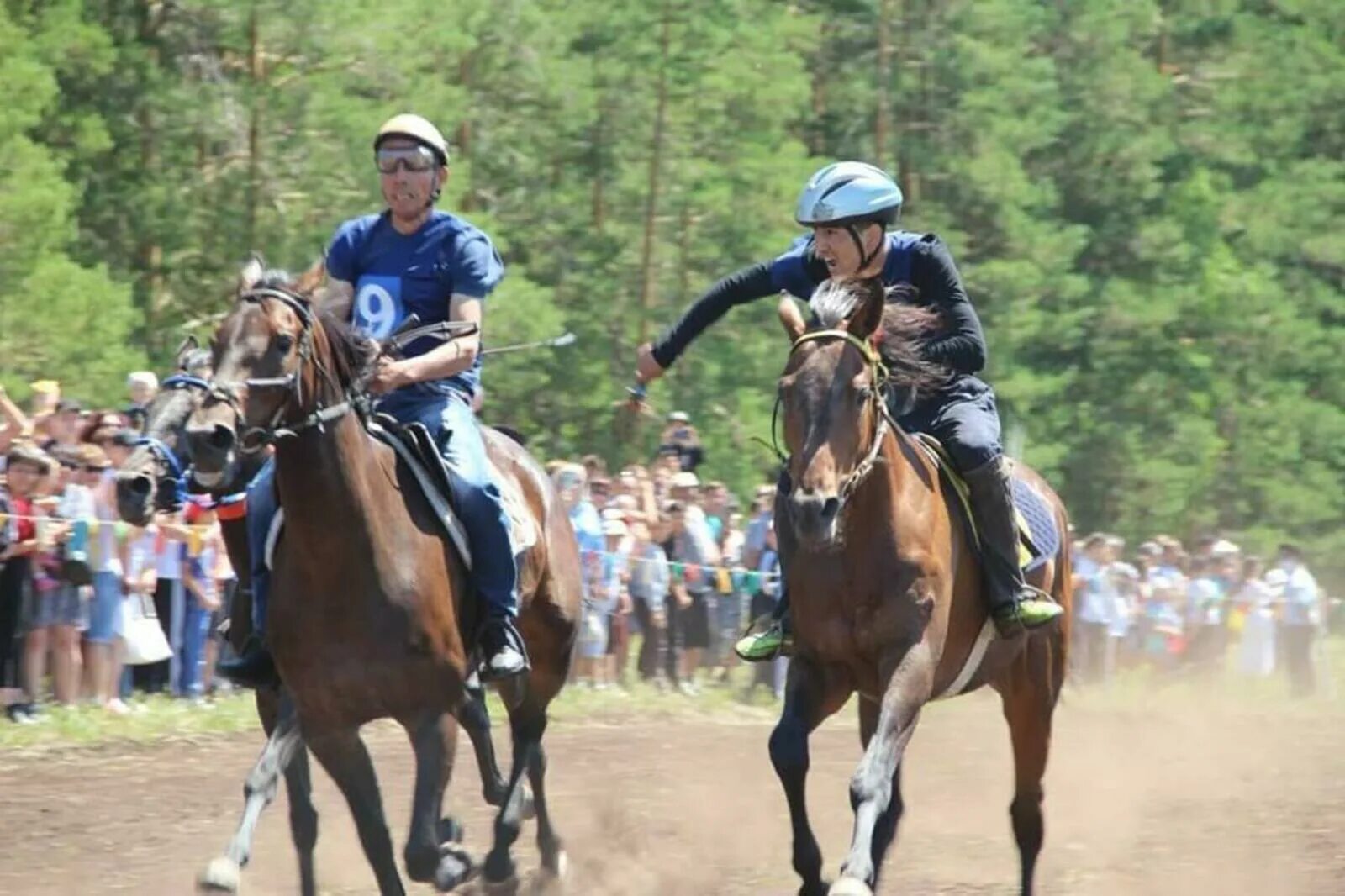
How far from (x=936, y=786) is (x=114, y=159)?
14790 mm

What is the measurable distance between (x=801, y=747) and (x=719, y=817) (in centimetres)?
469

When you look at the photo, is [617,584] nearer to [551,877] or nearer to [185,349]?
[551,877]

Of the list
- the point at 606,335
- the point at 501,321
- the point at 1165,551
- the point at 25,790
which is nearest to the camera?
the point at 25,790

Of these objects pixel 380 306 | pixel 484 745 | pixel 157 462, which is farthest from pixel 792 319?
pixel 484 745

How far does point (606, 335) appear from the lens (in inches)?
1367

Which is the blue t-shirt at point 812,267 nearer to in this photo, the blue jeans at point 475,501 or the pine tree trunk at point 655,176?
the blue jeans at point 475,501

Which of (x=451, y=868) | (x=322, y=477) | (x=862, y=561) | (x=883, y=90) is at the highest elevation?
(x=883, y=90)

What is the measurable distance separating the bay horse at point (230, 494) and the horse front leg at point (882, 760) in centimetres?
167

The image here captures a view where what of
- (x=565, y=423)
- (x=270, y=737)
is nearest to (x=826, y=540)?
(x=270, y=737)

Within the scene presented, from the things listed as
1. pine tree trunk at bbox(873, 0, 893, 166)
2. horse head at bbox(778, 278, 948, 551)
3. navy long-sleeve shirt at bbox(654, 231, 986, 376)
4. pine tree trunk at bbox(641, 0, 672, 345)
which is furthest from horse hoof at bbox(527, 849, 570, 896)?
pine tree trunk at bbox(873, 0, 893, 166)

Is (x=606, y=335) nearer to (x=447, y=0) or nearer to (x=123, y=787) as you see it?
(x=447, y=0)

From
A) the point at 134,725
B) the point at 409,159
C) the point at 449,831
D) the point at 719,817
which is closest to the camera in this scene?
the point at 449,831

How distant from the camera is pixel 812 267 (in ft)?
32.3

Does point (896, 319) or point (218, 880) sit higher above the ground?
point (896, 319)
